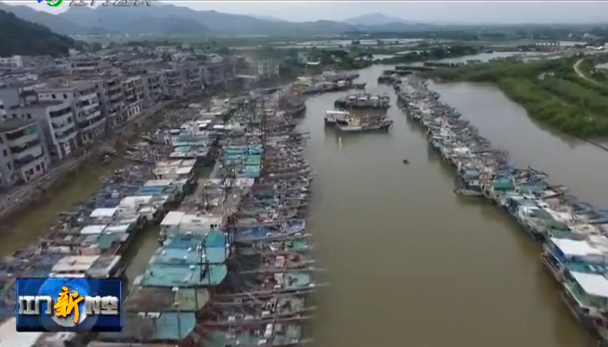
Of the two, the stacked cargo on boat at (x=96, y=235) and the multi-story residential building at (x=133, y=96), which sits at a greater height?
the multi-story residential building at (x=133, y=96)

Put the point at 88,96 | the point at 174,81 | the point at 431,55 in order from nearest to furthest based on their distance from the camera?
the point at 88,96 → the point at 174,81 → the point at 431,55

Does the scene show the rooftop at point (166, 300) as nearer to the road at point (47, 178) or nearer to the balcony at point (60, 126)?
the road at point (47, 178)

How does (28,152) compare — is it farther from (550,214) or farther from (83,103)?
(550,214)

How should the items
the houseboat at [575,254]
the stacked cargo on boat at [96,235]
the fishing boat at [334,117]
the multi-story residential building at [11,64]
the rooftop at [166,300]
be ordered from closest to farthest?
1. the rooftop at [166,300]
2. the houseboat at [575,254]
3. the stacked cargo on boat at [96,235]
4. the fishing boat at [334,117]
5. the multi-story residential building at [11,64]

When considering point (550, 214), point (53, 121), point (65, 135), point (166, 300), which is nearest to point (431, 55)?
point (65, 135)

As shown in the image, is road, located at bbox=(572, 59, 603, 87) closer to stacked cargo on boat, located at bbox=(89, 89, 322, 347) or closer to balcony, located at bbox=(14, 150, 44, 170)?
stacked cargo on boat, located at bbox=(89, 89, 322, 347)

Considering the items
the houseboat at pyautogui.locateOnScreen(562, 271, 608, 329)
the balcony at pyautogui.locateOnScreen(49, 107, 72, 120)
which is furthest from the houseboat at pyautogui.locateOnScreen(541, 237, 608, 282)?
the balcony at pyautogui.locateOnScreen(49, 107, 72, 120)

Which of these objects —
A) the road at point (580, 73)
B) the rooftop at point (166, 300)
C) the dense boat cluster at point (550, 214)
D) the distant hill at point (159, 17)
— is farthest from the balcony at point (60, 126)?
the distant hill at point (159, 17)
